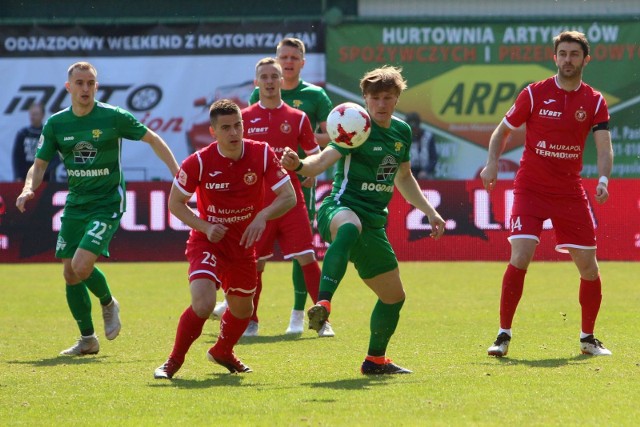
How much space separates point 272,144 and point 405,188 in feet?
8.77

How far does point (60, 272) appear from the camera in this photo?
17.7 meters

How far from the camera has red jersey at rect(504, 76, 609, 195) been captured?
8.85m

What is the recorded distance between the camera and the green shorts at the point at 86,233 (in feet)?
31.1

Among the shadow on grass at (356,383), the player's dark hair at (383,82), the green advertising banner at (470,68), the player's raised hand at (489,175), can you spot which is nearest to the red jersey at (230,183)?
the player's dark hair at (383,82)

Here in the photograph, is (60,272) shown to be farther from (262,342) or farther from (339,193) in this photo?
(339,193)

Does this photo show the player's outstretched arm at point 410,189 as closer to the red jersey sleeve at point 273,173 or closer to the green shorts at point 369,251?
the green shorts at point 369,251

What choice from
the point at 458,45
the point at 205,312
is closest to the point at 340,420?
the point at 205,312

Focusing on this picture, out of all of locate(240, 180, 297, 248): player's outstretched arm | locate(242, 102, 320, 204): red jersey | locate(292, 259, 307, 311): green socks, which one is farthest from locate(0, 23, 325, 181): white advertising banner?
locate(240, 180, 297, 248): player's outstretched arm

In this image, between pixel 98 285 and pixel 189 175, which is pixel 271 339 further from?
pixel 189 175

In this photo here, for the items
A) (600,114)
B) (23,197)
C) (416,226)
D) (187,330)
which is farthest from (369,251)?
(416,226)

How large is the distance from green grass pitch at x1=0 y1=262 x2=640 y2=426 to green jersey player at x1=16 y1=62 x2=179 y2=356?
18.8 inches

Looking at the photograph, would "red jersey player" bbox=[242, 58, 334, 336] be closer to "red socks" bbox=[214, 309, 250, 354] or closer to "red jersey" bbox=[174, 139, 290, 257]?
"red socks" bbox=[214, 309, 250, 354]

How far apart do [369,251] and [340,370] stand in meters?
0.89

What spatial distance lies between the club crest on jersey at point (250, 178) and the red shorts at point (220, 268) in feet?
1.46
